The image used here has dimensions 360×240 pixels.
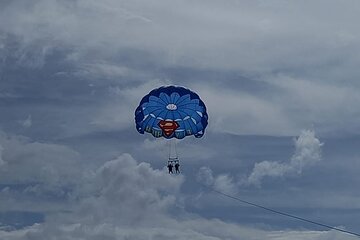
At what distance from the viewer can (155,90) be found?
254 ft

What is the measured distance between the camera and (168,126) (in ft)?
255

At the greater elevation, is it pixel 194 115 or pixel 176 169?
pixel 194 115

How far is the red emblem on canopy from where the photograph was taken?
255ft

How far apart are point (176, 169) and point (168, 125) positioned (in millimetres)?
4162

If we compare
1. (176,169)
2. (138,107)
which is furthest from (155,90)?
(176,169)

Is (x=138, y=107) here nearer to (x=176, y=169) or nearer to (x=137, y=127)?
(x=137, y=127)

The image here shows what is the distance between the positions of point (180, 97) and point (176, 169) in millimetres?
6550

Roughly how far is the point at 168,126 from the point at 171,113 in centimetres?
126

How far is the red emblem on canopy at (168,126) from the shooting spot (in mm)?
77750

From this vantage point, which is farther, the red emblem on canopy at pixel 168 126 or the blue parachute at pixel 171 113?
the red emblem on canopy at pixel 168 126

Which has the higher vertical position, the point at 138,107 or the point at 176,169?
the point at 138,107

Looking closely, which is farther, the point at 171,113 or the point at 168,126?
the point at 171,113

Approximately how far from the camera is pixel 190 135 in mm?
77250

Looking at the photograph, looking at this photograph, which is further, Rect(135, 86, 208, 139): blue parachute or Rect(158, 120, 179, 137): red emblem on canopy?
Rect(158, 120, 179, 137): red emblem on canopy
